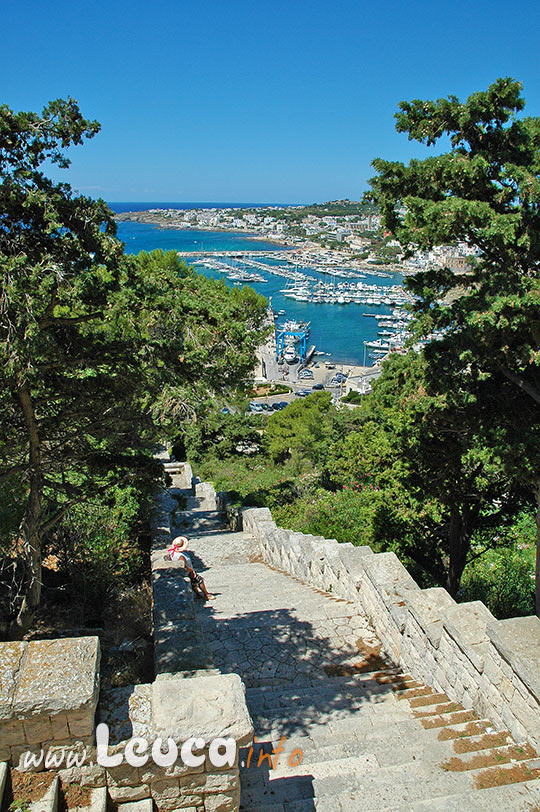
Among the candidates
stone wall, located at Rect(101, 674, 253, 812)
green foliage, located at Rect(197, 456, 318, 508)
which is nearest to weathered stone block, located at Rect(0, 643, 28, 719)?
stone wall, located at Rect(101, 674, 253, 812)

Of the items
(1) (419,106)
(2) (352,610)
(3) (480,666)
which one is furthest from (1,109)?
(2) (352,610)

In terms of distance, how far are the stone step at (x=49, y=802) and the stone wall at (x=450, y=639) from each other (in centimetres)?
296

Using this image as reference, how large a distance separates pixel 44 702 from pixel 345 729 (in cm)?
232

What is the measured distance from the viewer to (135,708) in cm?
298

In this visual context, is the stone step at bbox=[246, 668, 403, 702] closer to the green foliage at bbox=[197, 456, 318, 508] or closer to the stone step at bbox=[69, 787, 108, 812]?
the stone step at bbox=[69, 787, 108, 812]

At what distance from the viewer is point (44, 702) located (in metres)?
2.69

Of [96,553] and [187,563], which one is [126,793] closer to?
[96,553]

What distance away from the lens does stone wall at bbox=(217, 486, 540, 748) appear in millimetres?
3816

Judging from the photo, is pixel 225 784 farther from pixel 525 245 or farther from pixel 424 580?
pixel 424 580

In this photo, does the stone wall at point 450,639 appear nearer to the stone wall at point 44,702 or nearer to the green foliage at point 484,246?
the green foliage at point 484,246

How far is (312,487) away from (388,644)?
8.92 m

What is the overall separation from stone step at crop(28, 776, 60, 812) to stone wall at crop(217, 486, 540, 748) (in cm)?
296

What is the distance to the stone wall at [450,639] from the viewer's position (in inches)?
150

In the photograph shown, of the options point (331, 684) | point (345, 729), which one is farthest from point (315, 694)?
point (345, 729)
